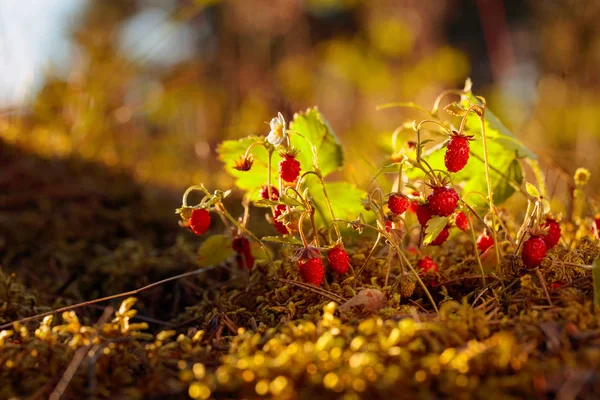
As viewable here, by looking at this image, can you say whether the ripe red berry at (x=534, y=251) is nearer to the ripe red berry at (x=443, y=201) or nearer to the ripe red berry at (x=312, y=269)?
the ripe red berry at (x=443, y=201)

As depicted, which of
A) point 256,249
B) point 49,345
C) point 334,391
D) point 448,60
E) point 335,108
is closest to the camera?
point 334,391

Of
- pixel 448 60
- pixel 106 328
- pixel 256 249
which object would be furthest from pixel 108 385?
pixel 448 60

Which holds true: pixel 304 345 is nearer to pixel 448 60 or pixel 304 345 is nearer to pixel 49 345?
pixel 49 345

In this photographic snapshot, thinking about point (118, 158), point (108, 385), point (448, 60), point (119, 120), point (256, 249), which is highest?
point (448, 60)

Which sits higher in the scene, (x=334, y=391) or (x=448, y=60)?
(x=448, y=60)

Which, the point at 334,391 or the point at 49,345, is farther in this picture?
the point at 49,345

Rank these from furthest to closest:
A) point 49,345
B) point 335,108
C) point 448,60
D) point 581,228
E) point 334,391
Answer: point 335,108, point 448,60, point 581,228, point 49,345, point 334,391

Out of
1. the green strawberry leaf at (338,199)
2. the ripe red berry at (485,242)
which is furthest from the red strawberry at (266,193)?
the ripe red berry at (485,242)

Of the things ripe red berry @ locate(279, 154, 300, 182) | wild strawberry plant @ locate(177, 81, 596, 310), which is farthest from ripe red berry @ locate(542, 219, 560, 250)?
ripe red berry @ locate(279, 154, 300, 182)

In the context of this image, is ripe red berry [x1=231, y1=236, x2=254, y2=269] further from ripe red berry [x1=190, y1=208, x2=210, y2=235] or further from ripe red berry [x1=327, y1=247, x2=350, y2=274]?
ripe red berry [x1=327, y1=247, x2=350, y2=274]

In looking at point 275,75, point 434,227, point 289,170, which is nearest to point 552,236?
point 434,227
